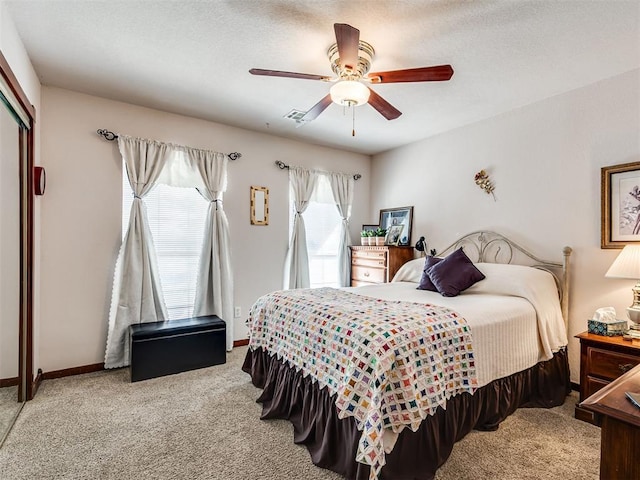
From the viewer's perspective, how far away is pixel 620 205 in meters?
2.66

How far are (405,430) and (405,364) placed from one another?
1.14 feet

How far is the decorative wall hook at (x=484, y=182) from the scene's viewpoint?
11.8 feet

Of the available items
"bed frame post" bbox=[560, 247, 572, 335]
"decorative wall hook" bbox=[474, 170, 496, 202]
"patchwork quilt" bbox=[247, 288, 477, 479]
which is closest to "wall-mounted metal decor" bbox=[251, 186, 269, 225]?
"patchwork quilt" bbox=[247, 288, 477, 479]

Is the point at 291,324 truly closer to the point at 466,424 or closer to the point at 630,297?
the point at 466,424

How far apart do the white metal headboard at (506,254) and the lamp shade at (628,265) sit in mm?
526

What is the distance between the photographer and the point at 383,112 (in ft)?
8.29

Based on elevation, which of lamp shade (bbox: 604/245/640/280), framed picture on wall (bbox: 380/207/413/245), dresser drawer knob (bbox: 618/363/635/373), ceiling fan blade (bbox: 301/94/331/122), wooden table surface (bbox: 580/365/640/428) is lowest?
dresser drawer knob (bbox: 618/363/635/373)

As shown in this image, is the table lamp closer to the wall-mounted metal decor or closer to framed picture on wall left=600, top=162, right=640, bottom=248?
framed picture on wall left=600, top=162, right=640, bottom=248

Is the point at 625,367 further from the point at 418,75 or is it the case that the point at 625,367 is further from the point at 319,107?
the point at 319,107

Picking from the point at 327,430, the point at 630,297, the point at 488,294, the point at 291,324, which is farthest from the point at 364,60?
the point at 630,297

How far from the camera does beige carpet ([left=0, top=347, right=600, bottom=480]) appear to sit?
5.97 feet

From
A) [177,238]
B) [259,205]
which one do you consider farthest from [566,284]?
[177,238]

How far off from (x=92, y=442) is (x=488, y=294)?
3156 mm

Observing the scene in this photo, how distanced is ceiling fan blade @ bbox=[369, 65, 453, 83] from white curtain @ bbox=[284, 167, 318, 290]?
238 cm
